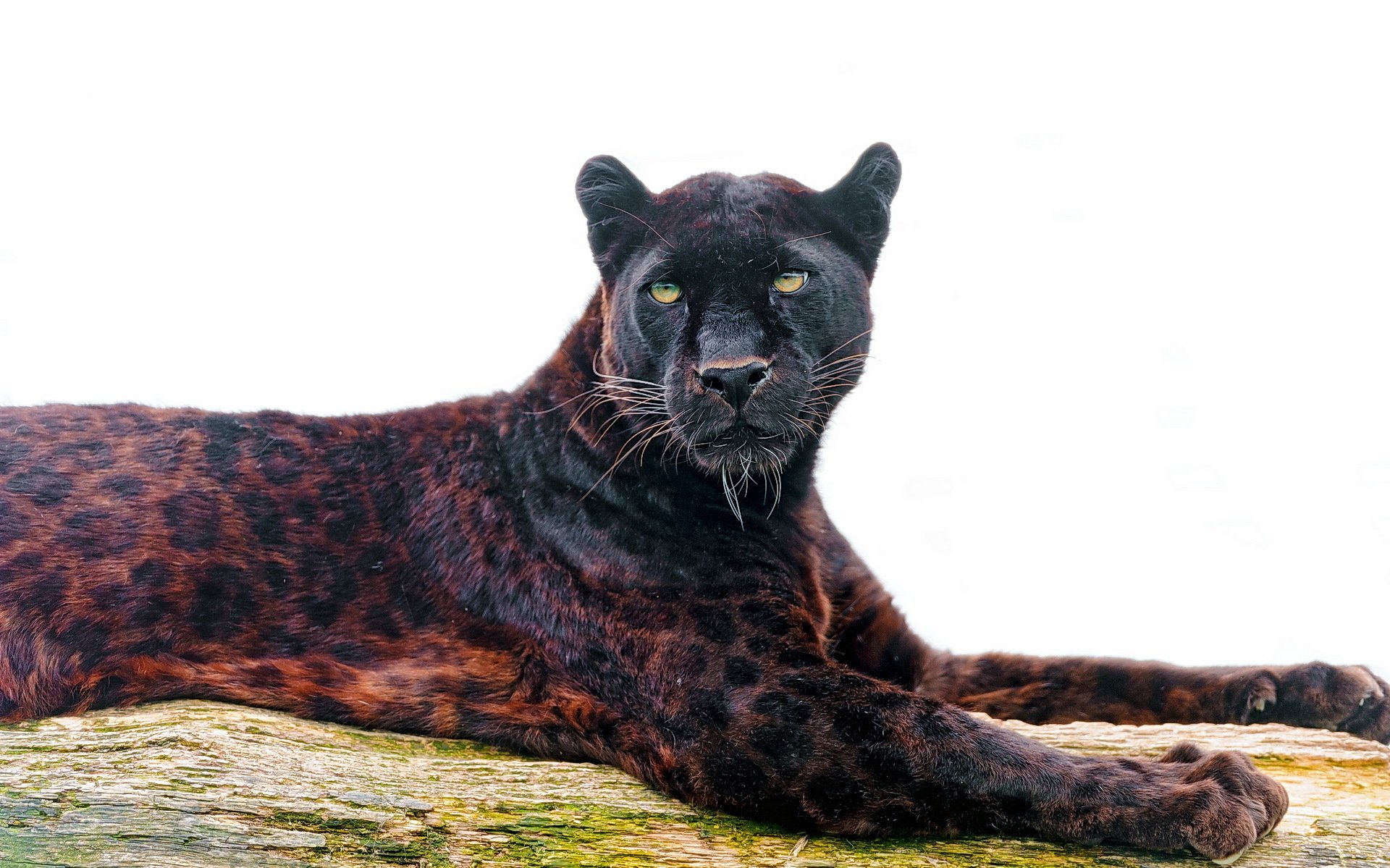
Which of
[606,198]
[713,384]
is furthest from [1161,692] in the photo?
[606,198]

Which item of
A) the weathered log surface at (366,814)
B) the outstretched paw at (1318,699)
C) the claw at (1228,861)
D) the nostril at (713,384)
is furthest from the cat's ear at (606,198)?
the outstretched paw at (1318,699)

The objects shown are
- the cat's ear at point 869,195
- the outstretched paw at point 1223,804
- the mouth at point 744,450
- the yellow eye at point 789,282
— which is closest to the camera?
the outstretched paw at point 1223,804

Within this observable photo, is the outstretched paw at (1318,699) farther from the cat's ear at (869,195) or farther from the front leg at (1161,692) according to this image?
the cat's ear at (869,195)

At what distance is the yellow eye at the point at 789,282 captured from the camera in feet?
18.3

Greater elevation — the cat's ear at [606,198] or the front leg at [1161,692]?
the cat's ear at [606,198]

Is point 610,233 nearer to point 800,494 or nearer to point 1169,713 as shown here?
point 800,494

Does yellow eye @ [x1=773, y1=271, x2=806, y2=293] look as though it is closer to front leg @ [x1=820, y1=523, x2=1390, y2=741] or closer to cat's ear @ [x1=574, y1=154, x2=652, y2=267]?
cat's ear @ [x1=574, y1=154, x2=652, y2=267]

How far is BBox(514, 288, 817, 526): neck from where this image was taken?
5707 mm

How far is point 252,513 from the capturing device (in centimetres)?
582

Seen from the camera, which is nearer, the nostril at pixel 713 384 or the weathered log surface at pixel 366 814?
the weathered log surface at pixel 366 814

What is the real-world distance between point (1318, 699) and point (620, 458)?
3.88 meters

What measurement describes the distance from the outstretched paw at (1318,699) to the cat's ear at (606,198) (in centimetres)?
416

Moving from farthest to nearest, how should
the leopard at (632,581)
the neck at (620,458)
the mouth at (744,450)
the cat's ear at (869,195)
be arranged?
the cat's ear at (869,195) < the neck at (620,458) < the mouth at (744,450) < the leopard at (632,581)

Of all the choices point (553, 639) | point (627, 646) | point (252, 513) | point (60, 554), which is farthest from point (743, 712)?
point (60, 554)
